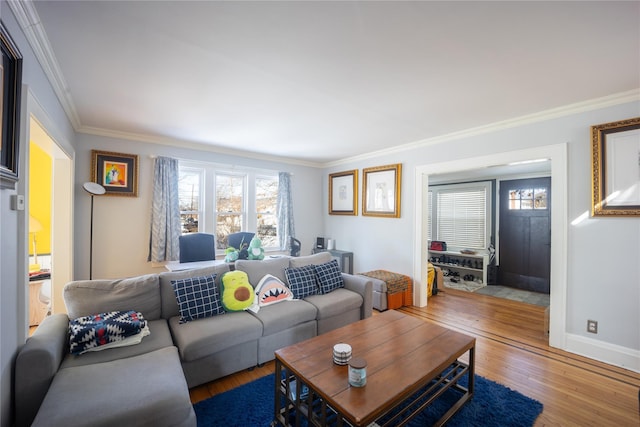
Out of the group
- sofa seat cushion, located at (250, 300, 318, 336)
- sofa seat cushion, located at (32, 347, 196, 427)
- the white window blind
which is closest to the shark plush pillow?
sofa seat cushion, located at (250, 300, 318, 336)

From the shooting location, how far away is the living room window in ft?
14.5

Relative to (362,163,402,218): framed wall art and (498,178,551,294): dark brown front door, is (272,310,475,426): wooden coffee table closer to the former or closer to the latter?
(362,163,402,218): framed wall art

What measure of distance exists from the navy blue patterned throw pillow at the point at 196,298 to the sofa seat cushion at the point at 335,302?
953 mm

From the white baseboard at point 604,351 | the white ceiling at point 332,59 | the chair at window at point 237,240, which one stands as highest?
the white ceiling at point 332,59

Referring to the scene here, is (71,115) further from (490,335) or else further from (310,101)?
Result: (490,335)

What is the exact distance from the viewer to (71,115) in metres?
2.97

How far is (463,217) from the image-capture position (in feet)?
20.5

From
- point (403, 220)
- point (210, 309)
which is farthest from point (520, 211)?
point (210, 309)

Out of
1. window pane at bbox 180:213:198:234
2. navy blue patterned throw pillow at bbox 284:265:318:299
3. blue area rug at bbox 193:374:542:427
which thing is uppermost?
window pane at bbox 180:213:198:234

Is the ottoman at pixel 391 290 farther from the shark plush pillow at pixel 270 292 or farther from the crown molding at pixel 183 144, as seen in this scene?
the crown molding at pixel 183 144

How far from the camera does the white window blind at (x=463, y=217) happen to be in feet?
19.6

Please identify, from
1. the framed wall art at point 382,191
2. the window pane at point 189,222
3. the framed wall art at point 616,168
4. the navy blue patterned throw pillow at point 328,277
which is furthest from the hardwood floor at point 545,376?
the window pane at point 189,222

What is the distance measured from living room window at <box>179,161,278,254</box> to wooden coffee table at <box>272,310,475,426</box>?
318 cm

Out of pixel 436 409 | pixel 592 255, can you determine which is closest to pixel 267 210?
pixel 436 409
